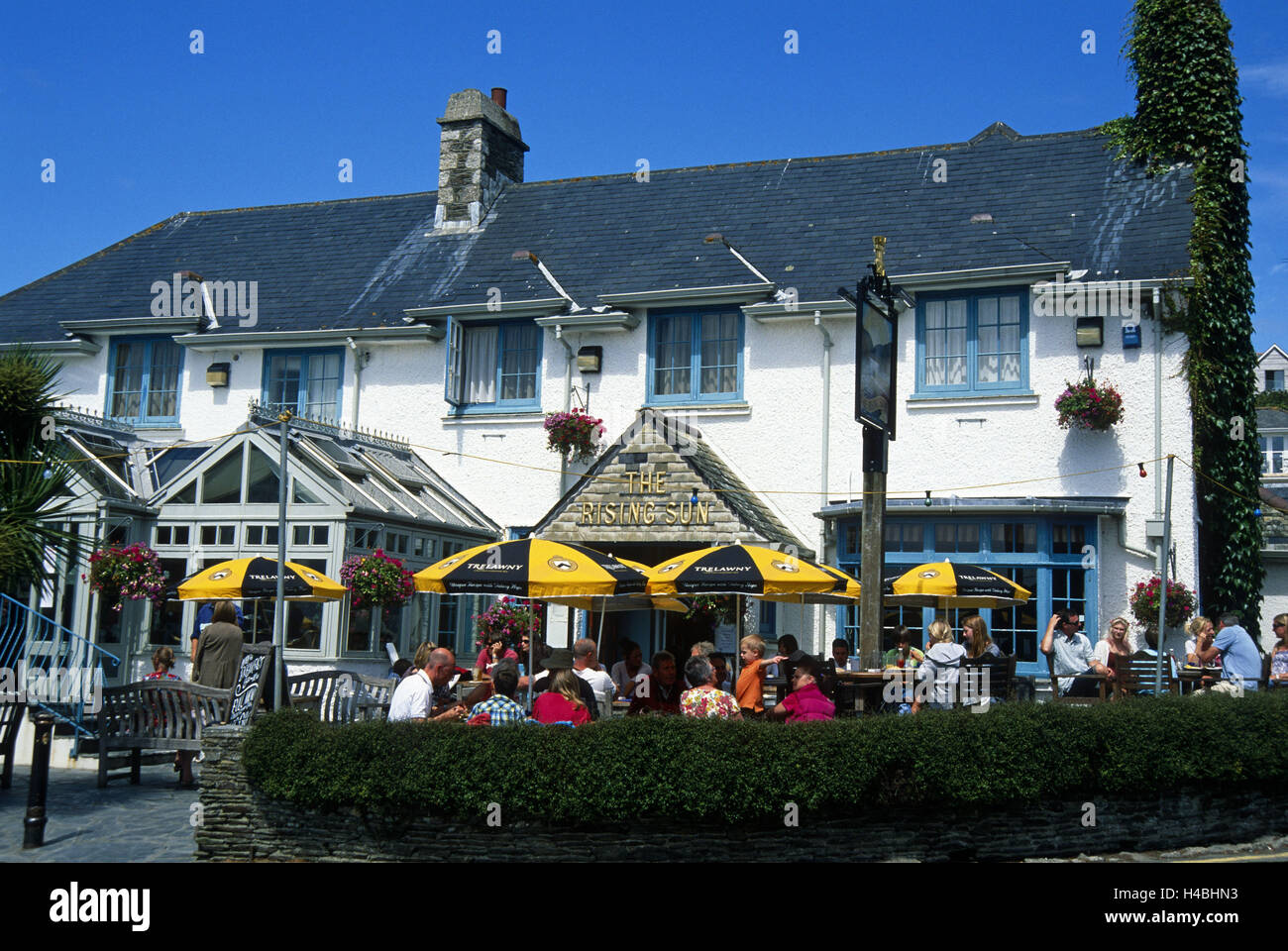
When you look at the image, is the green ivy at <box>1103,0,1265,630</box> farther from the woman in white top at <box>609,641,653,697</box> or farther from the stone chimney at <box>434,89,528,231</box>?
the stone chimney at <box>434,89,528,231</box>

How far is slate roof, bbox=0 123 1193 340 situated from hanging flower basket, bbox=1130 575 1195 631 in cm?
433

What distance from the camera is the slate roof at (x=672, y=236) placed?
61.5 ft

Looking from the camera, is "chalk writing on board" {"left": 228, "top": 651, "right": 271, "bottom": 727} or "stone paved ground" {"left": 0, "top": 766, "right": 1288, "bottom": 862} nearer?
"stone paved ground" {"left": 0, "top": 766, "right": 1288, "bottom": 862}

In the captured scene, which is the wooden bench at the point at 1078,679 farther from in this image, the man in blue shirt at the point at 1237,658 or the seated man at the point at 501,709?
the seated man at the point at 501,709

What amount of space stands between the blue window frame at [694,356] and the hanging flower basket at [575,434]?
3.39 ft

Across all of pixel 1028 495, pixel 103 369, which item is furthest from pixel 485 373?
pixel 1028 495

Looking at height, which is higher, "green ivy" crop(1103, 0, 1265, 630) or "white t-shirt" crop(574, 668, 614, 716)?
"green ivy" crop(1103, 0, 1265, 630)

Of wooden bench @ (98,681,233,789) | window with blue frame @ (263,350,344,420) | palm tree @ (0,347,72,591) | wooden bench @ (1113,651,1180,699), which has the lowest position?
wooden bench @ (98,681,233,789)

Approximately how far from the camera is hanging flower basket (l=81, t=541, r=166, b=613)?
1697 cm

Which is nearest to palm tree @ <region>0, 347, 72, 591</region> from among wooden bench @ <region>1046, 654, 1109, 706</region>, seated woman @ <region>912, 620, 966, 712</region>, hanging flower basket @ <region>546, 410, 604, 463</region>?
seated woman @ <region>912, 620, 966, 712</region>

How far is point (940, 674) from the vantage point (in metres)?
12.5
